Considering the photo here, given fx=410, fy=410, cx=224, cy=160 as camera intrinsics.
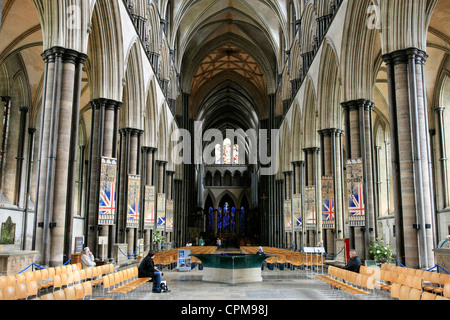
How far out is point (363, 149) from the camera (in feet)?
44.6

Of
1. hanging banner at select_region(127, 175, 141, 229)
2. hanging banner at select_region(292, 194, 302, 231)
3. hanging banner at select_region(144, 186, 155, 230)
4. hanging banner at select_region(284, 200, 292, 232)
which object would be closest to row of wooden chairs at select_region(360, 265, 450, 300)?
hanging banner at select_region(127, 175, 141, 229)

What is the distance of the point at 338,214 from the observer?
54.0 feet

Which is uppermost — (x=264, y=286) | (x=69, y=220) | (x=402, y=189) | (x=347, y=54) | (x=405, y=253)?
(x=347, y=54)

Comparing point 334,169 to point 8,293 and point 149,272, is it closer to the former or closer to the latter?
point 149,272

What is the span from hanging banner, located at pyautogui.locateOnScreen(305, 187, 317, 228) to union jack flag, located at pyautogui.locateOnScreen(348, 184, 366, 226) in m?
5.27

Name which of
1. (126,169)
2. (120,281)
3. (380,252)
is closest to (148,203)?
(126,169)

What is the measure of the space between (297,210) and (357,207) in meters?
8.70

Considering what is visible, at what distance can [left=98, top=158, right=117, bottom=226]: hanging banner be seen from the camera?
40.7 ft

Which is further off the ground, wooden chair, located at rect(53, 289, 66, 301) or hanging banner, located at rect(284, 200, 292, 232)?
hanging banner, located at rect(284, 200, 292, 232)

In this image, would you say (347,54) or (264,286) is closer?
(264,286)

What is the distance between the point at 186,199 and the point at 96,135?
70.7ft

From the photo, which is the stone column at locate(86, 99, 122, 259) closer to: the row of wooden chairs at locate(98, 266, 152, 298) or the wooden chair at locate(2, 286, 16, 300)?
the row of wooden chairs at locate(98, 266, 152, 298)
